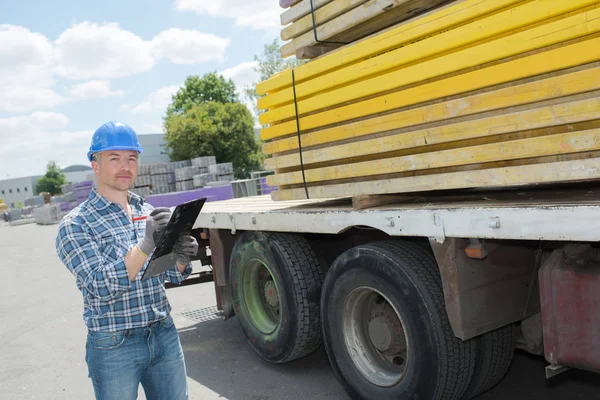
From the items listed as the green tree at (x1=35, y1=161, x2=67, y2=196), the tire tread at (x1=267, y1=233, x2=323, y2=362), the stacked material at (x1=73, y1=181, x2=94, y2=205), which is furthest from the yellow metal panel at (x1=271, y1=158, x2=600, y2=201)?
the green tree at (x1=35, y1=161, x2=67, y2=196)

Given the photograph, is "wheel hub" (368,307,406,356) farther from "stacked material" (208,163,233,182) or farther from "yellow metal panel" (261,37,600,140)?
"stacked material" (208,163,233,182)

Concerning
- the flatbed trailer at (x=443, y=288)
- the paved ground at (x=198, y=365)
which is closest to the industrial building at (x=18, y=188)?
the paved ground at (x=198, y=365)

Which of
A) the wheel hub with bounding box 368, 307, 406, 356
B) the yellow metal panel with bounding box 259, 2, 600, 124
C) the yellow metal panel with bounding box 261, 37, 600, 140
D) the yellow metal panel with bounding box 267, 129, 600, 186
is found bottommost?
the wheel hub with bounding box 368, 307, 406, 356

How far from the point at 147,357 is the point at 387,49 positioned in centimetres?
224

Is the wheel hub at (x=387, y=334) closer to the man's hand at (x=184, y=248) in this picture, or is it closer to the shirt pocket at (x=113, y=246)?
the man's hand at (x=184, y=248)

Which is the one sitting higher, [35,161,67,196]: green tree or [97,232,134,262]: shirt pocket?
[35,161,67,196]: green tree

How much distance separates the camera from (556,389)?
4.03m

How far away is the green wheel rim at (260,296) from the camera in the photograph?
5055 mm

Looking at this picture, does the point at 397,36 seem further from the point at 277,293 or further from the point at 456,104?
the point at 277,293

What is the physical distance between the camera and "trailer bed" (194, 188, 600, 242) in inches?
99.2

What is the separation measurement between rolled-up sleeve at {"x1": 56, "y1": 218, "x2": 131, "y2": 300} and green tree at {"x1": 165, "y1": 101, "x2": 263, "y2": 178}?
35933 mm

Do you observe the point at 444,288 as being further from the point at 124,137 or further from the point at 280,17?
the point at 280,17

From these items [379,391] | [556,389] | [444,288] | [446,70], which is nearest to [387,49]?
[446,70]

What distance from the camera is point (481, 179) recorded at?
303cm
